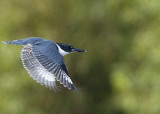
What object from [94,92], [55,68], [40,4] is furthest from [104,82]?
[55,68]

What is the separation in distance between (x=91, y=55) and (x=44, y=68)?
3.44 m

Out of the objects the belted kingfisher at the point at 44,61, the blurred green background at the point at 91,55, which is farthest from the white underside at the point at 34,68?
the blurred green background at the point at 91,55

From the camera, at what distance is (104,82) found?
939cm

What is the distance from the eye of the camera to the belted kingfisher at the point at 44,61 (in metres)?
5.54

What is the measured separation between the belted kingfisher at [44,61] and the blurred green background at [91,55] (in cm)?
264

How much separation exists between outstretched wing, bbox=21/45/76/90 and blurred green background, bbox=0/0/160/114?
2.64 m

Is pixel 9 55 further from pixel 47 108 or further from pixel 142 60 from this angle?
pixel 142 60

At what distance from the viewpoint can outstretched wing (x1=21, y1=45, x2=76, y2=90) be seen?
5.48 metres

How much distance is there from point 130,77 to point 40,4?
1.59 m

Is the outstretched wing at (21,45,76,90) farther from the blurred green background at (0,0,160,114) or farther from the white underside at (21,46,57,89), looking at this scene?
the blurred green background at (0,0,160,114)

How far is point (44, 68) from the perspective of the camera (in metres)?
5.72

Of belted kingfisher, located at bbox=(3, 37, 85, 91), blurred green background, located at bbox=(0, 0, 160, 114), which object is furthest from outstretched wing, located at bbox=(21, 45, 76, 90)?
blurred green background, located at bbox=(0, 0, 160, 114)

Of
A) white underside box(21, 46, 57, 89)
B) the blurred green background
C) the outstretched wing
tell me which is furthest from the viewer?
the blurred green background

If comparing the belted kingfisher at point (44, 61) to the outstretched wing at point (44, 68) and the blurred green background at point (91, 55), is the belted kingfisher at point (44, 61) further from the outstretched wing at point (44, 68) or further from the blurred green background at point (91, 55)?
the blurred green background at point (91, 55)
